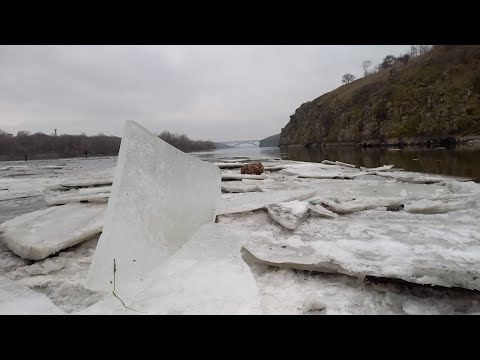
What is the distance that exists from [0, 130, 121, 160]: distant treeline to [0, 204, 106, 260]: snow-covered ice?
2152 inches

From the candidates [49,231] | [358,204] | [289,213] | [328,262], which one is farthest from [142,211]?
[358,204]

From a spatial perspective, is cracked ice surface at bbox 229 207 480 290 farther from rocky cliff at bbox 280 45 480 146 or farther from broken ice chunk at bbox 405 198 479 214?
rocky cliff at bbox 280 45 480 146

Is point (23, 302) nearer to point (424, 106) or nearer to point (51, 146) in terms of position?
point (424, 106)

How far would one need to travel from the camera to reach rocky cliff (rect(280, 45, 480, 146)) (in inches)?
1241

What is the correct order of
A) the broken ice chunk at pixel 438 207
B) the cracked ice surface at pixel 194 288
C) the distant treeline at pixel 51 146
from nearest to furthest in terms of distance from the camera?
1. the cracked ice surface at pixel 194 288
2. the broken ice chunk at pixel 438 207
3. the distant treeline at pixel 51 146

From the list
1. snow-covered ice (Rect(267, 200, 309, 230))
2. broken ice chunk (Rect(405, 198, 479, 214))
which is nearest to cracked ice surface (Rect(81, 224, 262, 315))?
snow-covered ice (Rect(267, 200, 309, 230))

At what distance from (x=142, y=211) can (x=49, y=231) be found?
2.02 meters

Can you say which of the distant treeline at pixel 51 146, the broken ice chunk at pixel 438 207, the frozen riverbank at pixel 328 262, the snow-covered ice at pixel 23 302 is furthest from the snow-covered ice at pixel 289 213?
the distant treeline at pixel 51 146

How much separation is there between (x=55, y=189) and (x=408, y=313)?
965 cm

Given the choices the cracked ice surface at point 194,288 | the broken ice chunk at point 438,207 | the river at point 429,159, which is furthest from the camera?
the river at point 429,159

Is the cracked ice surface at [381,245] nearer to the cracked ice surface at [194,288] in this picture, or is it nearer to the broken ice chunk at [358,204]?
the broken ice chunk at [358,204]

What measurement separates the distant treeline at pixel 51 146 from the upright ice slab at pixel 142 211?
5710 cm

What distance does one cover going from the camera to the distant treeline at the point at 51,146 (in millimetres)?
51938

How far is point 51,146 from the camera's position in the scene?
187 feet
